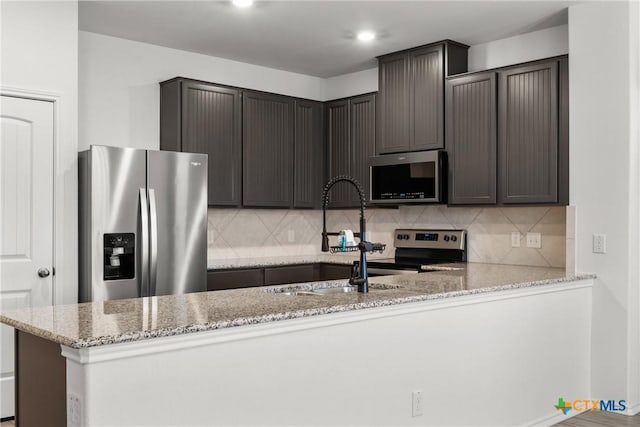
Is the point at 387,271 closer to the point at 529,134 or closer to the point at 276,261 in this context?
the point at 276,261

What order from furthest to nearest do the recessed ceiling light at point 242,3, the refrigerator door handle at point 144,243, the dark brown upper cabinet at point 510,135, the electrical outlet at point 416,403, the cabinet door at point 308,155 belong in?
1. the cabinet door at point 308,155
2. the dark brown upper cabinet at point 510,135
3. the refrigerator door handle at point 144,243
4. the recessed ceiling light at point 242,3
5. the electrical outlet at point 416,403

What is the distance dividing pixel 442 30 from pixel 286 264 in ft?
7.05

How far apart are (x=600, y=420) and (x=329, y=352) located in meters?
2.14

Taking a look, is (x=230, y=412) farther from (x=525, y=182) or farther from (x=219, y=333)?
(x=525, y=182)

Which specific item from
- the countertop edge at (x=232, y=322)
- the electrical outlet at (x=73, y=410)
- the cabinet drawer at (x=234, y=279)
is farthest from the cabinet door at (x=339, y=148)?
the electrical outlet at (x=73, y=410)

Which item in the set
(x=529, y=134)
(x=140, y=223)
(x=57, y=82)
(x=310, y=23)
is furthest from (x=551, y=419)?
(x=57, y=82)

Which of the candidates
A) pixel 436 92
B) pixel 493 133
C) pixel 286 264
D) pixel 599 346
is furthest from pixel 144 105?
pixel 599 346

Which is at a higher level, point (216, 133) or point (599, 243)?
point (216, 133)

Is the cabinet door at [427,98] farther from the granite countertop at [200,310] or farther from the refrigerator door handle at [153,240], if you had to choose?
the refrigerator door handle at [153,240]

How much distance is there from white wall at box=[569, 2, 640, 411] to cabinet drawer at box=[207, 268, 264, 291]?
91.1 inches

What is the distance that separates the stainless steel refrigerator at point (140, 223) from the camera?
12.5 ft

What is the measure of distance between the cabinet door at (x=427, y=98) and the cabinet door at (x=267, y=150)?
1.13 m

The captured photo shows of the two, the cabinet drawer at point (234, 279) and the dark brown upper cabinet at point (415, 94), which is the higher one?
the dark brown upper cabinet at point (415, 94)

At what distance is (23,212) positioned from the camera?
3.71 m
